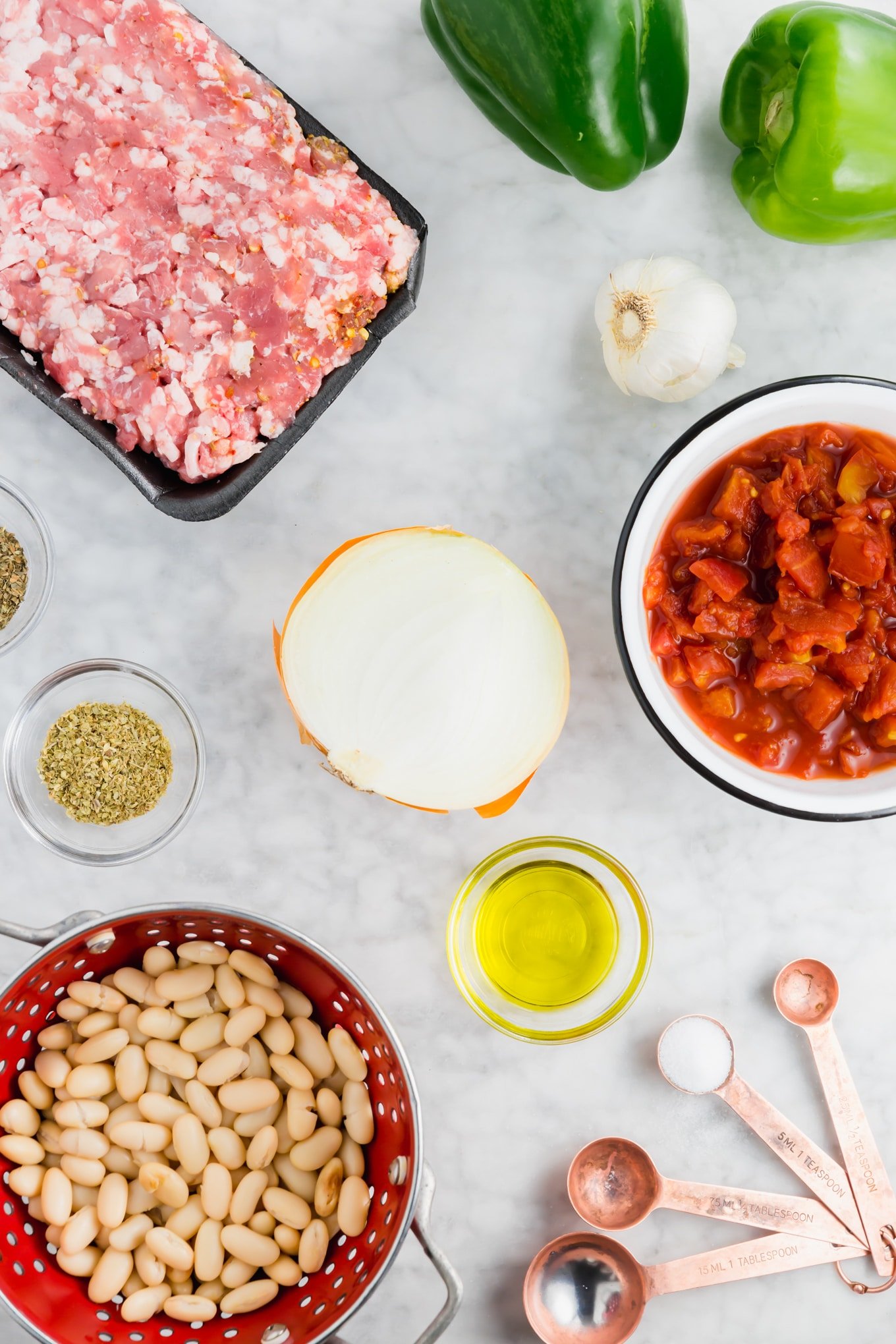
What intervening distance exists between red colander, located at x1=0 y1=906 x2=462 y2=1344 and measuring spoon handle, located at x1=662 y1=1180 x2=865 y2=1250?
20.1 inches

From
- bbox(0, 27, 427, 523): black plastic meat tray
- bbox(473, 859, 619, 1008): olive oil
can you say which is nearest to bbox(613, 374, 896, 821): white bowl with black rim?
bbox(473, 859, 619, 1008): olive oil

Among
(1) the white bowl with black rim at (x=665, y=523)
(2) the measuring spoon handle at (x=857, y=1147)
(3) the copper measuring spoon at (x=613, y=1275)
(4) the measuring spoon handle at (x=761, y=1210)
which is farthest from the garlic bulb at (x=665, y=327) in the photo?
(3) the copper measuring spoon at (x=613, y=1275)

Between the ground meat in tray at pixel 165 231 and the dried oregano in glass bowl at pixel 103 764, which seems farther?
the dried oregano in glass bowl at pixel 103 764

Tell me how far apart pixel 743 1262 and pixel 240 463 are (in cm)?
179

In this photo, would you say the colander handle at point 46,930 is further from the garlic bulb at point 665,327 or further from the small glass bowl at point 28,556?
the garlic bulb at point 665,327

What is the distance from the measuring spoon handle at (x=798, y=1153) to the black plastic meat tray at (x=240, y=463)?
4.84 ft

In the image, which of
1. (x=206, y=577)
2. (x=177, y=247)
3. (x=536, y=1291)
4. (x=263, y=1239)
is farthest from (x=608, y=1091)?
(x=177, y=247)

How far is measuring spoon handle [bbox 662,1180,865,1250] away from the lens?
6.86 ft

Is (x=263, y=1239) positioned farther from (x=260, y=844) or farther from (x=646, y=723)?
(x=646, y=723)

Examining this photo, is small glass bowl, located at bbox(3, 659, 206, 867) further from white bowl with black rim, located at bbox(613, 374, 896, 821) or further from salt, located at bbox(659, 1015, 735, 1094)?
salt, located at bbox(659, 1015, 735, 1094)

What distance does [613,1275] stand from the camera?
2.08 m

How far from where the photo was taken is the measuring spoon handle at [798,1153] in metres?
2.10

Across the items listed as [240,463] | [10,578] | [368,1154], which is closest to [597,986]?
[368,1154]

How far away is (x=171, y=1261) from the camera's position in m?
1.86
